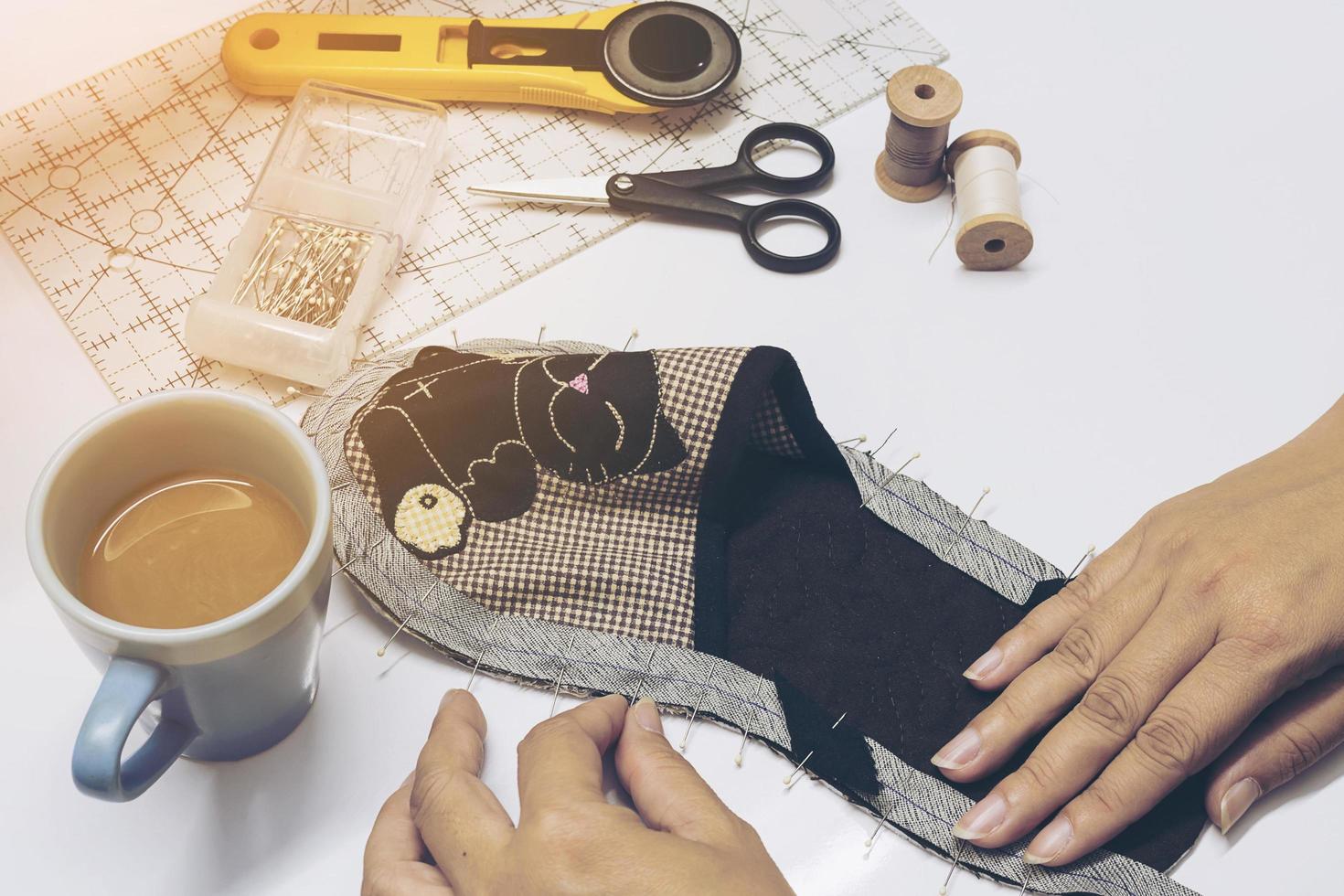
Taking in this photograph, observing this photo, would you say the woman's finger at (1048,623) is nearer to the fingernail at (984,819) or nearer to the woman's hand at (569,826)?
the fingernail at (984,819)

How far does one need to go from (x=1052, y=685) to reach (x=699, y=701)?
1.10 ft

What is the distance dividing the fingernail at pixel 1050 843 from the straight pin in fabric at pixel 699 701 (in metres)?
0.32

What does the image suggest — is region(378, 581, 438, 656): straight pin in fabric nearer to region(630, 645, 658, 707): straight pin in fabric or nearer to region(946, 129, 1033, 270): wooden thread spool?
region(630, 645, 658, 707): straight pin in fabric

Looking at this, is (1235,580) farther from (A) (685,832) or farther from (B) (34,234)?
(B) (34,234)

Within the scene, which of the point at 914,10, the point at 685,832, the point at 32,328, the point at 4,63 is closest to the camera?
the point at 685,832

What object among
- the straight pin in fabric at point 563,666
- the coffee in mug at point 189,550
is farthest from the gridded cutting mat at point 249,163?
the straight pin in fabric at point 563,666

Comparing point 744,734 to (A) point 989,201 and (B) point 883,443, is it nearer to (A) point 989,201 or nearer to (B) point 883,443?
(B) point 883,443

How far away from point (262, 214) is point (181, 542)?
566 millimetres

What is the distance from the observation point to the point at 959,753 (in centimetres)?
107

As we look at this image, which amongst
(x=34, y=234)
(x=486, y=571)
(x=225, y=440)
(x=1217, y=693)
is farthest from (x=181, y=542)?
(x=1217, y=693)

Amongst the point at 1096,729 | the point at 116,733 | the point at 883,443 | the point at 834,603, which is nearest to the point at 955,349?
the point at 883,443

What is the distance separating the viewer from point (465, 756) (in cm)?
104

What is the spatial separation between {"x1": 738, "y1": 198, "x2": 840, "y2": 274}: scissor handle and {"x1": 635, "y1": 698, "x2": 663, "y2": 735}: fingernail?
1.91 ft

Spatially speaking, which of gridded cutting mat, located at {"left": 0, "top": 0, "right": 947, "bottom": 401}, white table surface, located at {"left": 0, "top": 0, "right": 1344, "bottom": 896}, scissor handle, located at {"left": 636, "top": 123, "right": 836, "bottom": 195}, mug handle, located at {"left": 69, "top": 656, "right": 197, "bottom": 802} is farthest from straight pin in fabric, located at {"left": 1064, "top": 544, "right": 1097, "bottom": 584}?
mug handle, located at {"left": 69, "top": 656, "right": 197, "bottom": 802}
